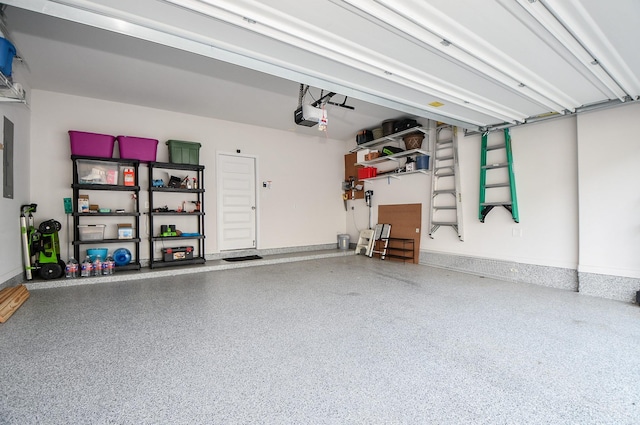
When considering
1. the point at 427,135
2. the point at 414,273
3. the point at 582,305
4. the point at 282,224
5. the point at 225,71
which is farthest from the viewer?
the point at 282,224

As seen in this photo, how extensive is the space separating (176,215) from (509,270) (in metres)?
6.02

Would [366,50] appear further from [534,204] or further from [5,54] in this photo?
[534,204]

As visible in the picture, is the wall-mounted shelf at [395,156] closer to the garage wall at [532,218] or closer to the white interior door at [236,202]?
the garage wall at [532,218]

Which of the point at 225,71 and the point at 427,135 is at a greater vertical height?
the point at 225,71

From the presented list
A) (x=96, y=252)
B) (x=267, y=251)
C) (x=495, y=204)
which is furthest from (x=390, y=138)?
(x=96, y=252)

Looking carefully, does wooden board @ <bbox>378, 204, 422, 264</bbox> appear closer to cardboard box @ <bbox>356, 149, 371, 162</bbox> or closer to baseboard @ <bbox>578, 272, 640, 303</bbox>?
cardboard box @ <bbox>356, 149, 371, 162</bbox>

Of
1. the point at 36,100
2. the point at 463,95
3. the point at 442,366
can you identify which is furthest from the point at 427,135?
the point at 36,100

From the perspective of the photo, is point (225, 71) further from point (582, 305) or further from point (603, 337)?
point (582, 305)

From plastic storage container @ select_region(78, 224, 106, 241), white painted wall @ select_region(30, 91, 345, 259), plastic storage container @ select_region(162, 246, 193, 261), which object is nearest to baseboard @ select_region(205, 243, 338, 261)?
white painted wall @ select_region(30, 91, 345, 259)

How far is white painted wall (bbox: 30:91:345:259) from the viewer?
4.92 meters

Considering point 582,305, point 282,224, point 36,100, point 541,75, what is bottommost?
point 582,305

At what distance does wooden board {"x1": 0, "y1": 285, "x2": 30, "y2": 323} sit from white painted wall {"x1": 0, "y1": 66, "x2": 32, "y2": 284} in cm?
22

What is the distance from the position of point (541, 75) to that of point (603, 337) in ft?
8.46

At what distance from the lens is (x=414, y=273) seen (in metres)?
5.28
